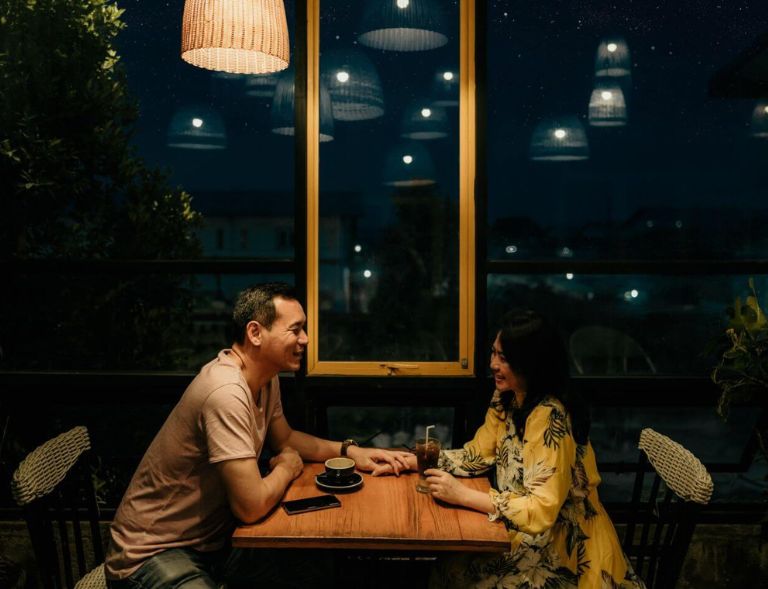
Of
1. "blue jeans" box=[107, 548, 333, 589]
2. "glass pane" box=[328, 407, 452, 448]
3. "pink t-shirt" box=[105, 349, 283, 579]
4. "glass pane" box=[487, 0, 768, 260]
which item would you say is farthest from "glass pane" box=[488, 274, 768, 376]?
"pink t-shirt" box=[105, 349, 283, 579]

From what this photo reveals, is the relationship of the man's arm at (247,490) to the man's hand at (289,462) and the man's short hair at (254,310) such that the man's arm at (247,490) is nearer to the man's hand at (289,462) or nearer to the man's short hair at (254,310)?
the man's hand at (289,462)

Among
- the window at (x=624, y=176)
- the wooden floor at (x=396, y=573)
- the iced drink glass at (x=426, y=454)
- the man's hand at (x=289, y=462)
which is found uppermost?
the window at (x=624, y=176)

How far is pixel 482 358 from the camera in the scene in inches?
126

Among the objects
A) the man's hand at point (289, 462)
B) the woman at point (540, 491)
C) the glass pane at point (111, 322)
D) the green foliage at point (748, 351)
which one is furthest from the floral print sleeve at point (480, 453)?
the glass pane at point (111, 322)

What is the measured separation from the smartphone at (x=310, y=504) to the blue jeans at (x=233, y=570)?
34 centimetres

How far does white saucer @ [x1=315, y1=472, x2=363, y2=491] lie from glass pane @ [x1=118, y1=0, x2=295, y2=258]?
47.5 inches

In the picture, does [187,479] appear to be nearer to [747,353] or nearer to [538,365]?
[538,365]

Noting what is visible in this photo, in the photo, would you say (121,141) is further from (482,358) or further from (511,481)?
(511,481)

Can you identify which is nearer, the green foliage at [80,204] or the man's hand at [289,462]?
the man's hand at [289,462]

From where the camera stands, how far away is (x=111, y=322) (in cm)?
343

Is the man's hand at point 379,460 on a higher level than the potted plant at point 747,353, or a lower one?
lower

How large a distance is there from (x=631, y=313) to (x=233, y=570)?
213cm

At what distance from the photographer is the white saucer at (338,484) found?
2.33m

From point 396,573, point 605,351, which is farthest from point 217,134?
point 396,573
